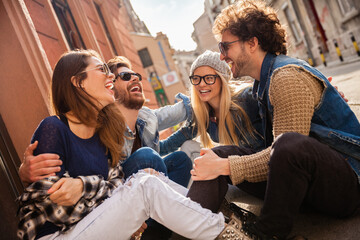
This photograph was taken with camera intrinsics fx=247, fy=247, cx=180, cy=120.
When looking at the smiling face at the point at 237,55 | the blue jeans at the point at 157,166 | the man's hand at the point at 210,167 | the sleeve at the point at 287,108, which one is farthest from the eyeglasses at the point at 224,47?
the blue jeans at the point at 157,166

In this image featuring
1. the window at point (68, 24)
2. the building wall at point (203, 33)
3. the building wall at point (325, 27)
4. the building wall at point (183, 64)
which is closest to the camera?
the window at point (68, 24)

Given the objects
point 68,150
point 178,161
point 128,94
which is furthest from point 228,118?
point 68,150

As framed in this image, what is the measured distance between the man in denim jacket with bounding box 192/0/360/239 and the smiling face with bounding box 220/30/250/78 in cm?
9

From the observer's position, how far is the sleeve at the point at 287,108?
1.50 meters

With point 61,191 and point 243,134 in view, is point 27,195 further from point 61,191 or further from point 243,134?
point 243,134

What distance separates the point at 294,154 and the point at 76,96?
165cm

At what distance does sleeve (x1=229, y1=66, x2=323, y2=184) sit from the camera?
4.92 feet

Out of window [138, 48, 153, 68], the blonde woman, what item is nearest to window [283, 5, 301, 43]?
the blonde woman

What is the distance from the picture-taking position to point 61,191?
144cm

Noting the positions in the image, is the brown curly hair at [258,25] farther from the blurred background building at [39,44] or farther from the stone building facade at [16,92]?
the stone building facade at [16,92]

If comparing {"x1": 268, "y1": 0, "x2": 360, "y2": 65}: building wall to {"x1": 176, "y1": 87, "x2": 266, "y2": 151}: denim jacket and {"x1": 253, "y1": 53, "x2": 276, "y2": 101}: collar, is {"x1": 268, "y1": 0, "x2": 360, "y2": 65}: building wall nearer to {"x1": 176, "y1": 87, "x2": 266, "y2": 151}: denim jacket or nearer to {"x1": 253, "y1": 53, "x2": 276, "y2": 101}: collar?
{"x1": 176, "y1": 87, "x2": 266, "y2": 151}: denim jacket

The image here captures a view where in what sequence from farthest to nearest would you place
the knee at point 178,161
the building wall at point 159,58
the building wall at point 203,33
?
1. the building wall at point 203,33
2. the building wall at point 159,58
3. the knee at point 178,161

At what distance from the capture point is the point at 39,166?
1481mm

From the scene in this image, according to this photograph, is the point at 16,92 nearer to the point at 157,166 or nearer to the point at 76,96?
the point at 76,96
